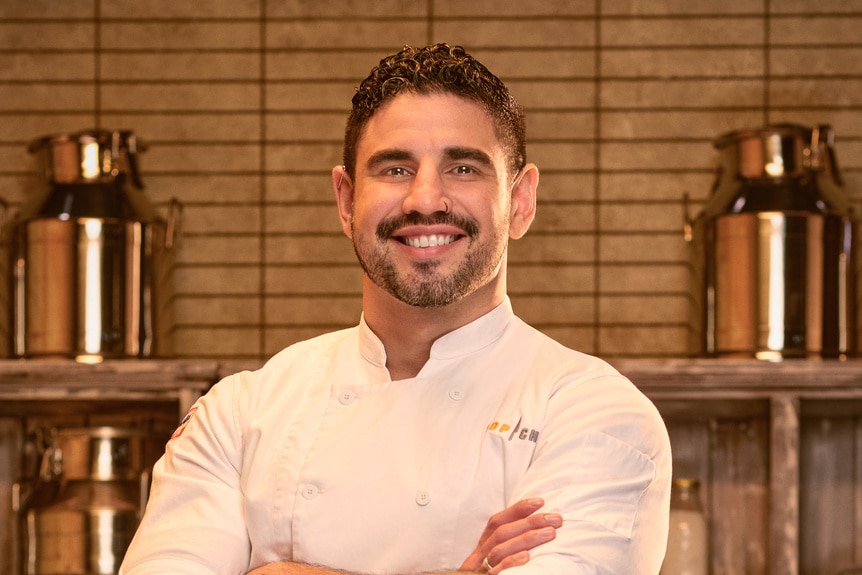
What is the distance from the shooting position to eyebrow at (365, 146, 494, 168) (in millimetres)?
1684

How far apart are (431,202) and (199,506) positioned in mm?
579

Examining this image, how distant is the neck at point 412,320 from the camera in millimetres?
1777

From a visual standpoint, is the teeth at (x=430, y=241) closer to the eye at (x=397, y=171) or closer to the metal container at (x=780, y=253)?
the eye at (x=397, y=171)

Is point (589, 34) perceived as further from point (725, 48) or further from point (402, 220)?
point (402, 220)

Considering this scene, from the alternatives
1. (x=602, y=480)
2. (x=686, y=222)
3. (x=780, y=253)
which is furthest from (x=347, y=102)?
(x=602, y=480)

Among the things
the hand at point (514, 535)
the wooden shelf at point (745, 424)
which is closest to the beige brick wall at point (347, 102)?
the wooden shelf at point (745, 424)

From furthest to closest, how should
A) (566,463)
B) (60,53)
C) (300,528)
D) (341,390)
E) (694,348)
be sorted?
1. (60,53)
2. (694,348)
3. (341,390)
4. (300,528)
5. (566,463)

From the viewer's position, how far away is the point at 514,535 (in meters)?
1.52

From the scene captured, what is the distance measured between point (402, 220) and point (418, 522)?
44cm

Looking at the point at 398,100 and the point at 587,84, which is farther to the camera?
the point at 587,84

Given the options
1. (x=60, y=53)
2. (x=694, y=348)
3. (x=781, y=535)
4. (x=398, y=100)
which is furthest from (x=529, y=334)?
(x=60, y=53)

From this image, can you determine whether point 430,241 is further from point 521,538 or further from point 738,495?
point 738,495

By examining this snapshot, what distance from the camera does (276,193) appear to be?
349 centimetres

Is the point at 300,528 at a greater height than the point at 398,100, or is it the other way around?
the point at 398,100
